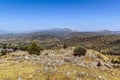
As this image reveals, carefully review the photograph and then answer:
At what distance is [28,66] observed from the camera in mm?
28969

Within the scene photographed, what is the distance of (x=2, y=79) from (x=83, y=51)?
36.0 metres

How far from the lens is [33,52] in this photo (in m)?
59.8

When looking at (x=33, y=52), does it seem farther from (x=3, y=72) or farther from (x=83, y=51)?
(x=3, y=72)

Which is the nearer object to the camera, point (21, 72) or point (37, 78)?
point (37, 78)

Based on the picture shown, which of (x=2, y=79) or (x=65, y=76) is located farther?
(x=65, y=76)

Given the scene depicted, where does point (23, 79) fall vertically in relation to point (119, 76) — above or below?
above

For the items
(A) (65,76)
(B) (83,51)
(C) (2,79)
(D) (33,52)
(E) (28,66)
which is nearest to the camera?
(C) (2,79)

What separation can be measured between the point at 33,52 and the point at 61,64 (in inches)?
1192

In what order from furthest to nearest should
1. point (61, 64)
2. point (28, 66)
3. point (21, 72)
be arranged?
1. point (61, 64)
2. point (28, 66)
3. point (21, 72)

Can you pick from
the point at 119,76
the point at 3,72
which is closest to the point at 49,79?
the point at 3,72

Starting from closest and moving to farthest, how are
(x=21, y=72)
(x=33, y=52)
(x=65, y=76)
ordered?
(x=65, y=76)
(x=21, y=72)
(x=33, y=52)

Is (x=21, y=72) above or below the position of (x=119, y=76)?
above

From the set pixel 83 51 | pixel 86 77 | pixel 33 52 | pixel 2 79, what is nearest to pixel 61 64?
pixel 86 77

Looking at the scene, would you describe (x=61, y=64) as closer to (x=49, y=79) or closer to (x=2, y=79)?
(x=49, y=79)
